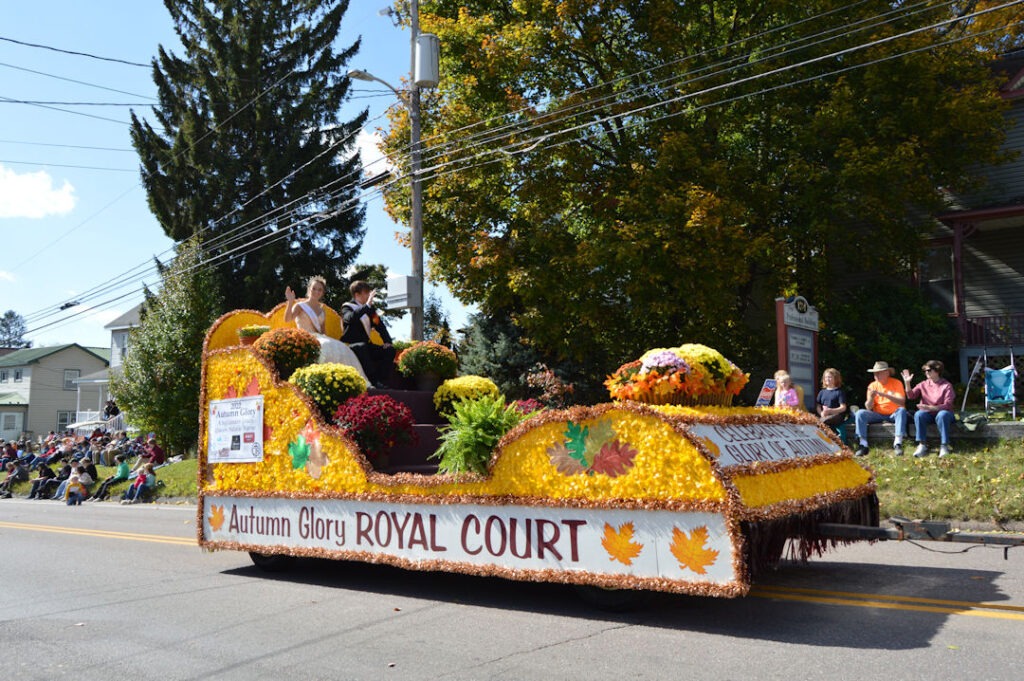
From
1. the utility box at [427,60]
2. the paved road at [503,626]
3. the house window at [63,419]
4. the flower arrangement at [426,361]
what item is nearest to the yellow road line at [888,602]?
the paved road at [503,626]

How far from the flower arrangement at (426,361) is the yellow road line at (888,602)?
431cm

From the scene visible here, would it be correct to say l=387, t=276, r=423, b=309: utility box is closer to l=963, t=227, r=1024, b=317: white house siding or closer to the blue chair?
the blue chair

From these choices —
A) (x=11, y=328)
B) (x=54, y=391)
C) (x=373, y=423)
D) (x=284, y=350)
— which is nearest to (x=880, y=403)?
(x=373, y=423)

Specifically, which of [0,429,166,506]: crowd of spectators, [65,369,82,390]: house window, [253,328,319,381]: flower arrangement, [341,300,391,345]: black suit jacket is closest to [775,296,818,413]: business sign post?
[341,300,391,345]: black suit jacket

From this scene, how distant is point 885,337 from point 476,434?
16.4m

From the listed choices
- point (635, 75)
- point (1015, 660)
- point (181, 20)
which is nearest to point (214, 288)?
point (181, 20)

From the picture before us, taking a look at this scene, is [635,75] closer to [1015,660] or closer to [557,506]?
[557,506]

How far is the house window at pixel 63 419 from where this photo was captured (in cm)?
6719

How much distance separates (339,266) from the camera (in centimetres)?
3838

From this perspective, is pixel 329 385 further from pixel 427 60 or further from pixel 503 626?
pixel 427 60

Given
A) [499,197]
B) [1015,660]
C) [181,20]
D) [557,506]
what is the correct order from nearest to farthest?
[1015,660], [557,506], [499,197], [181,20]

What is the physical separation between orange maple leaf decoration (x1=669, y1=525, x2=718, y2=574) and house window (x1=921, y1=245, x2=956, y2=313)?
21.1m

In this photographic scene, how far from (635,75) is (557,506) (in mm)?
15874

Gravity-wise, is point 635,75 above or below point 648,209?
above
